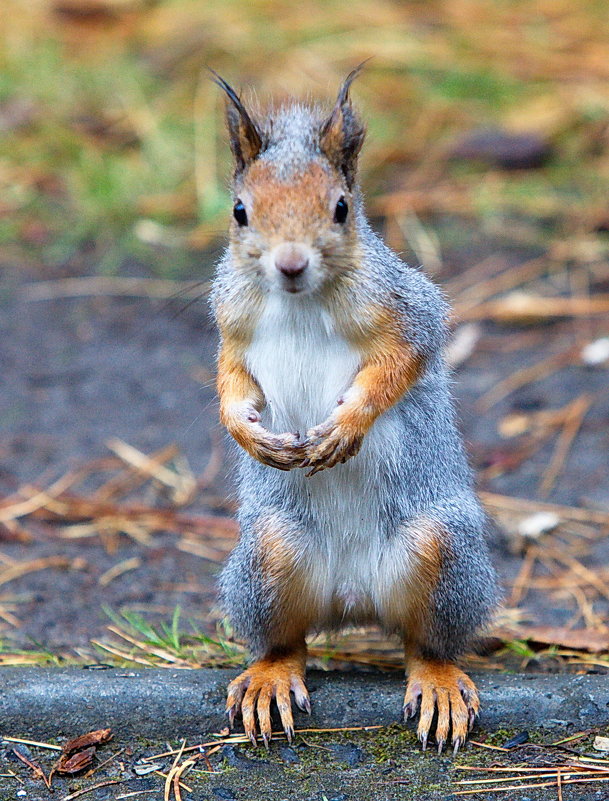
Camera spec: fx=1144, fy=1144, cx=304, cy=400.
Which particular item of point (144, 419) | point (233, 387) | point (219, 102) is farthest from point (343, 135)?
point (219, 102)

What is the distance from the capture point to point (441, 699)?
2271mm

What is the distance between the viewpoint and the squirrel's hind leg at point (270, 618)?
2.29 m

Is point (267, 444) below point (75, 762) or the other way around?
the other way around

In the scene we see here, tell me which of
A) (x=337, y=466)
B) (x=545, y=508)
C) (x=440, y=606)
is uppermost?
(x=337, y=466)

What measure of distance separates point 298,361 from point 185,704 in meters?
0.73

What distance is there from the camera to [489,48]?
6.37m

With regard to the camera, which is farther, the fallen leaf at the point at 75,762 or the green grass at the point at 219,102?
the green grass at the point at 219,102

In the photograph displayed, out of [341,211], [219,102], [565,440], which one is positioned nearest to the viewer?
[341,211]

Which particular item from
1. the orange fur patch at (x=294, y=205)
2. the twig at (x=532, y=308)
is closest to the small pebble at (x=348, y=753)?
the orange fur patch at (x=294, y=205)

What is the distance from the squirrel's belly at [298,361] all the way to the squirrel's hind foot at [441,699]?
A: 0.57 meters

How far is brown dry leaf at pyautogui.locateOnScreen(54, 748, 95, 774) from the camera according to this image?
2143 millimetres

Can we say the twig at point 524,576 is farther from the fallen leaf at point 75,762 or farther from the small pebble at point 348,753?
the fallen leaf at point 75,762

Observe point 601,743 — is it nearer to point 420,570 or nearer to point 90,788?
point 420,570

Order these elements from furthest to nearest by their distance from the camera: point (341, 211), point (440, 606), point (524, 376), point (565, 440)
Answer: point (524, 376)
point (565, 440)
point (440, 606)
point (341, 211)
